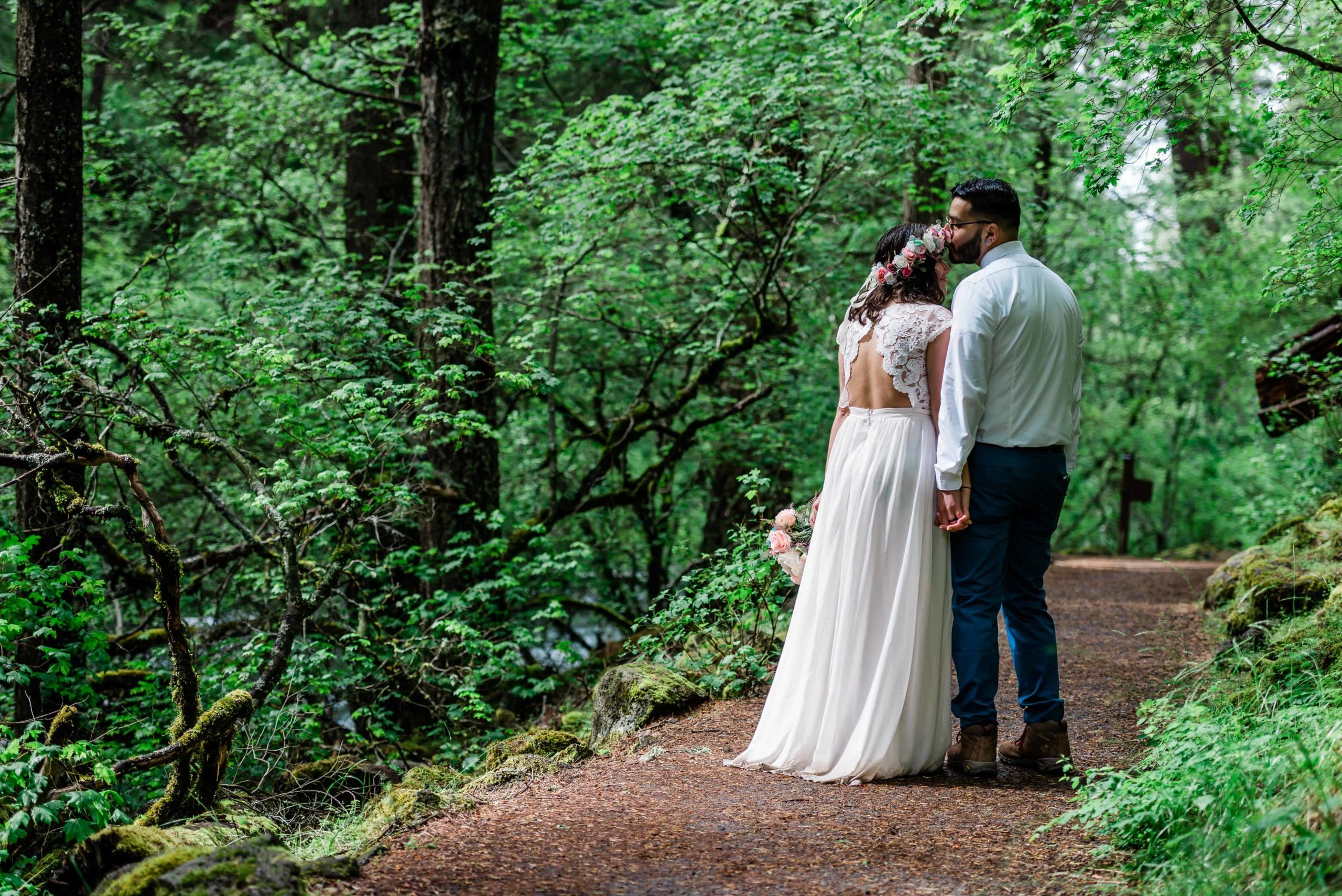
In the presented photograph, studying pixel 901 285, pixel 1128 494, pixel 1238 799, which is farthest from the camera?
pixel 1128 494

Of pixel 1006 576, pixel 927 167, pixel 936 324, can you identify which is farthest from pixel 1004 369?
pixel 927 167

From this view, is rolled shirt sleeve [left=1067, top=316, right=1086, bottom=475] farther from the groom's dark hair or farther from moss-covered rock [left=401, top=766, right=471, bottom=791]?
moss-covered rock [left=401, top=766, right=471, bottom=791]

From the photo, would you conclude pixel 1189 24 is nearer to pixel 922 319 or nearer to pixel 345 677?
pixel 922 319

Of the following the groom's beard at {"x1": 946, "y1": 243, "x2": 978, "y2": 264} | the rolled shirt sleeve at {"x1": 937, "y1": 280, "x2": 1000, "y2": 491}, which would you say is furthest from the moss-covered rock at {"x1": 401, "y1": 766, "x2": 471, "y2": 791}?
the groom's beard at {"x1": 946, "y1": 243, "x2": 978, "y2": 264}

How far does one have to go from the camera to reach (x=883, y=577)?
4.24m

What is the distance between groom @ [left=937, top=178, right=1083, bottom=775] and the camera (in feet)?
13.3

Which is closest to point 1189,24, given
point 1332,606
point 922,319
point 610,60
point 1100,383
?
point 922,319

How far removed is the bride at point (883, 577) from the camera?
4125mm

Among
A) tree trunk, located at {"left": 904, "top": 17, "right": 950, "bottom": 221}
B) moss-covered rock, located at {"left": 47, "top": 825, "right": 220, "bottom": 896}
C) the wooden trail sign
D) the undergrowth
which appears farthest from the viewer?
the wooden trail sign

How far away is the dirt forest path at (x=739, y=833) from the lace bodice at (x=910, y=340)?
1.61 metres

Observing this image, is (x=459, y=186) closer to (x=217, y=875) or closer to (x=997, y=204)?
(x=997, y=204)

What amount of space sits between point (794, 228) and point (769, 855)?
23.0ft

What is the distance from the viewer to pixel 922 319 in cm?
425

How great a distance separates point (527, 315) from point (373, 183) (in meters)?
4.19
